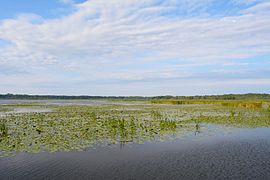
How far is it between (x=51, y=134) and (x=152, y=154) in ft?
29.1

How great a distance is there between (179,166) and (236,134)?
34.0 feet

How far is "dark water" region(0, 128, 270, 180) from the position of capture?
34.7 ft

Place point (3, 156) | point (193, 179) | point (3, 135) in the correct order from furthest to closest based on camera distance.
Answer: point (3, 135), point (3, 156), point (193, 179)

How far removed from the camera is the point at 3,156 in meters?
13.2

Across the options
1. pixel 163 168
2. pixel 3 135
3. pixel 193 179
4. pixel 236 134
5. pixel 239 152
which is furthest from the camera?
pixel 236 134

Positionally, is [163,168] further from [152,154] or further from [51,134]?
[51,134]

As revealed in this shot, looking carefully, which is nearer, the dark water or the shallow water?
the dark water

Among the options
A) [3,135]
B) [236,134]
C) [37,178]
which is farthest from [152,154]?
[3,135]

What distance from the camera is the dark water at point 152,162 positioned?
34.7 feet

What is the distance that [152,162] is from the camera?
12297 millimetres

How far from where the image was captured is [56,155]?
13.4 metres

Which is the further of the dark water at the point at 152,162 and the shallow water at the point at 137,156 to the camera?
the shallow water at the point at 137,156

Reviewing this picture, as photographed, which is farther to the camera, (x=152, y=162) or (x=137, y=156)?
(x=137, y=156)

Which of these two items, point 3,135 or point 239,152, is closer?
point 239,152
